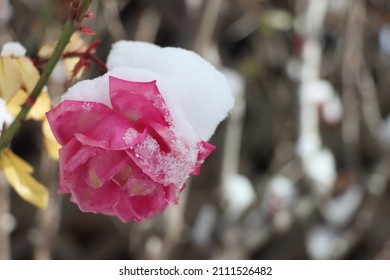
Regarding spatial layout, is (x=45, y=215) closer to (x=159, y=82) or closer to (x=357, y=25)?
(x=357, y=25)

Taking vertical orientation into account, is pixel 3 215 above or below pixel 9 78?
below

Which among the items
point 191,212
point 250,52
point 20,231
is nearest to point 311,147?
point 191,212

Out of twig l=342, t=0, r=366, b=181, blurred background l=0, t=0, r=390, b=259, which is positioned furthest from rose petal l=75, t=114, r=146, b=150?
twig l=342, t=0, r=366, b=181

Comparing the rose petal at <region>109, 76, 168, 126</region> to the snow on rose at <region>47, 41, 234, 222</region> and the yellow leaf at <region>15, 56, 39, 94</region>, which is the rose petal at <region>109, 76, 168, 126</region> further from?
the yellow leaf at <region>15, 56, 39, 94</region>

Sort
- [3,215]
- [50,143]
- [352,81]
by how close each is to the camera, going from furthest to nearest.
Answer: [352,81]
[3,215]
[50,143]

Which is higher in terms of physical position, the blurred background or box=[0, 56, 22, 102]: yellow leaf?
box=[0, 56, 22, 102]: yellow leaf

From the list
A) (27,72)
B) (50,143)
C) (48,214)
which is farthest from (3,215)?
(27,72)

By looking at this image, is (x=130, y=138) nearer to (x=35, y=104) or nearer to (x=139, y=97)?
(x=139, y=97)
